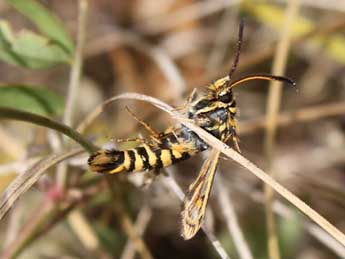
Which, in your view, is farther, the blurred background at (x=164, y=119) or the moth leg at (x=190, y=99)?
the blurred background at (x=164, y=119)

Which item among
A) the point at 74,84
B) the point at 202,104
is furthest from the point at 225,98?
the point at 74,84

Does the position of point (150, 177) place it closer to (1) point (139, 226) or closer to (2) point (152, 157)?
(2) point (152, 157)

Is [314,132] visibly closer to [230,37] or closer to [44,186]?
[230,37]

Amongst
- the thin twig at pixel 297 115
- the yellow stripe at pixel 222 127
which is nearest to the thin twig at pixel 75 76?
the yellow stripe at pixel 222 127

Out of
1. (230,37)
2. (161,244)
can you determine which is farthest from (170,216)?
(230,37)

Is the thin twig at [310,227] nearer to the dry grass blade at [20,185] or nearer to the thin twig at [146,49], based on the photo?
the thin twig at [146,49]

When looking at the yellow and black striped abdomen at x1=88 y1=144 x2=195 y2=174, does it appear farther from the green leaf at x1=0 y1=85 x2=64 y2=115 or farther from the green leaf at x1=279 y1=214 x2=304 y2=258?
the green leaf at x1=279 y1=214 x2=304 y2=258

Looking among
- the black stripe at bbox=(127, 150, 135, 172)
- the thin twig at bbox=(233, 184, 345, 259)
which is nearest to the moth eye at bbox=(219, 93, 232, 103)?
Result: the black stripe at bbox=(127, 150, 135, 172)
